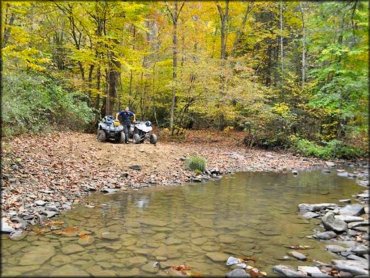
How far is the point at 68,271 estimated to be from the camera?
4.36 metres

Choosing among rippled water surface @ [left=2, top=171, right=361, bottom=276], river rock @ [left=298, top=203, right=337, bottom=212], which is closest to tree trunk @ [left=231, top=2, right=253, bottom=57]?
rippled water surface @ [left=2, top=171, right=361, bottom=276]

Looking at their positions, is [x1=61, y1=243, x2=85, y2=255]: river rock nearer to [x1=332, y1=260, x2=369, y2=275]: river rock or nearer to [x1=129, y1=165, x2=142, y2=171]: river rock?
[x1=332, y1=260, x2=369, y2=275]: river rock

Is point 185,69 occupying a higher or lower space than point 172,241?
higher

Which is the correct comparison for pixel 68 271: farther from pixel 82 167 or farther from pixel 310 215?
pixel 82 167

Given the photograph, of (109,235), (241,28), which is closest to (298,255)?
(109,235)

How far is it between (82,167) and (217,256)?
5967 millimetres

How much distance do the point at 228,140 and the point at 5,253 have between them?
16.1 m

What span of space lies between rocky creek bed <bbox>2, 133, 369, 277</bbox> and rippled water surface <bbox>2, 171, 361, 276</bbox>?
0.06m

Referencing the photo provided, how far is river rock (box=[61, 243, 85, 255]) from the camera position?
4962 millimetres

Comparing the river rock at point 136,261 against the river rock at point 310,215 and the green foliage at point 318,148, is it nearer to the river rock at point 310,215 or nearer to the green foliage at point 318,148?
the river rock at point 310,215

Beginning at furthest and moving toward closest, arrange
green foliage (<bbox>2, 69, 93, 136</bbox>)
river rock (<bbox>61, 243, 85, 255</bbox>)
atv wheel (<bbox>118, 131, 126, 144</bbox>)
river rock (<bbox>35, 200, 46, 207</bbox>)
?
atv wheel (<bbox>118, 131, 126, 144</bbox>), green foliage (<bbox>2, 69, 93, 136</bbox>), river rock (<bbox>35, 200, 46, 207</bbox>), river rock (<bbox>61, 243, 85, 255</bbox>)

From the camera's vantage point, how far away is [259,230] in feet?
21.3

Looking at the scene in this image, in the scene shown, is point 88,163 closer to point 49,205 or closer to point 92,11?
point 49,205

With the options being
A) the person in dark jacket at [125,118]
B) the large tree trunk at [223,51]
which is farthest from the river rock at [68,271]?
the large tree trunk at [223,51]
